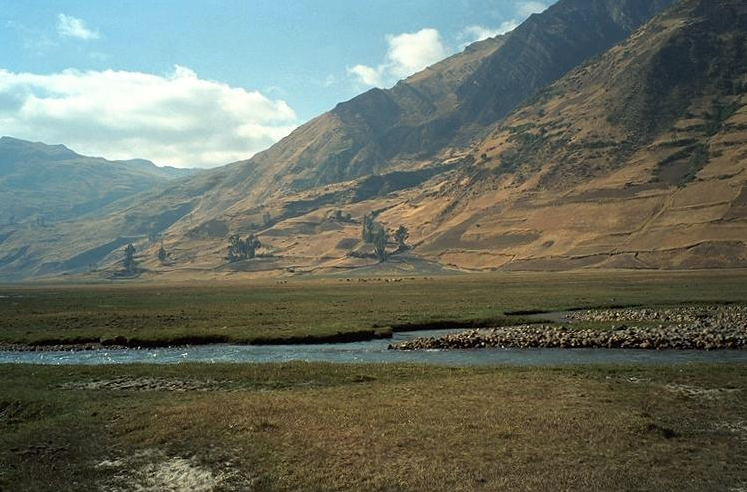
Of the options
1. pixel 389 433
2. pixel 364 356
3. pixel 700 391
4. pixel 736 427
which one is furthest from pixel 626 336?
pixel 389 433

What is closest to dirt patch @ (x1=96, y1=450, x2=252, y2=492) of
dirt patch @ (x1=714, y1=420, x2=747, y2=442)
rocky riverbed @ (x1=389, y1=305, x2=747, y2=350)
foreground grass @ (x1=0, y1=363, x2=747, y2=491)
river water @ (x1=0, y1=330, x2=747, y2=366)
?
foreground grass @ (x1=0, y1=363, x2=747, y2=491)

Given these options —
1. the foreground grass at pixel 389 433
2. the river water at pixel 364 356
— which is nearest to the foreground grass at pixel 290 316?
the river water at pixel 364 356

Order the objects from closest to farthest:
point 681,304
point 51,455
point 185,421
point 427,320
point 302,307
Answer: point 51,455
point 185,421
point 427,320
point 681,304
point 302,307

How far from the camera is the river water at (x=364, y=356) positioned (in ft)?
140

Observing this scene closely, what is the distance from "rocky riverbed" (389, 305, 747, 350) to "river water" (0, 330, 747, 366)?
5.83 feet

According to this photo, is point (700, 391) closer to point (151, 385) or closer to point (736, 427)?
point (736, 427)

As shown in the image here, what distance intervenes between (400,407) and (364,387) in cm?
584

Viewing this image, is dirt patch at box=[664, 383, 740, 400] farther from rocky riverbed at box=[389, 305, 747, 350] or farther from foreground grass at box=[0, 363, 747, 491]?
rocky riverbed at box=[389, 305, 747, 350]

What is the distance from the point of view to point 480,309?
79.8 metres

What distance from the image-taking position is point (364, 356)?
4834 centimetres

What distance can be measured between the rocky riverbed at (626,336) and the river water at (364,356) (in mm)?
1778

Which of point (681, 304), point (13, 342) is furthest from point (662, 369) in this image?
point (13, 342)

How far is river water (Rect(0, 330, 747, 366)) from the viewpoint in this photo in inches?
1678

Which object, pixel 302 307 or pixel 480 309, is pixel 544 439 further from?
pixel 302 307
